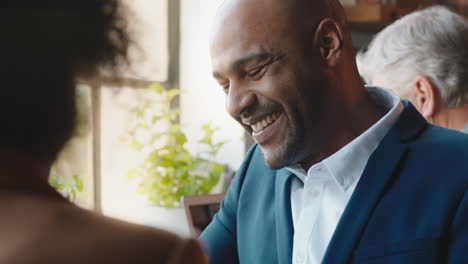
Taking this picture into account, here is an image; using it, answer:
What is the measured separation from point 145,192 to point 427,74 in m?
1.39

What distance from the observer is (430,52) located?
1.70 m

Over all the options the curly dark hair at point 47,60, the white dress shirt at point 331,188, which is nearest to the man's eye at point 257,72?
the white dress shirt at point 331,188

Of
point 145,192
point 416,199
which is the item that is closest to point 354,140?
point 416,199

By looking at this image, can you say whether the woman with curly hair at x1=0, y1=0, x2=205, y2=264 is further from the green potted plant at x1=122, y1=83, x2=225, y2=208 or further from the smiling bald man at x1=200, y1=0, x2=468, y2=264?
the green potted plant at x1=122, y1=83, x2=225, y2=208

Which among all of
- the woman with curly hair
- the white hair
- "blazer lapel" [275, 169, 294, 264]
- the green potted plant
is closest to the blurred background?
the green potted plant

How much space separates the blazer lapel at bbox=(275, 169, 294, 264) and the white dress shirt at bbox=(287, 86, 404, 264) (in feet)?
0.05

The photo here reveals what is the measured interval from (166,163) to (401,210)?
1631 millimetres

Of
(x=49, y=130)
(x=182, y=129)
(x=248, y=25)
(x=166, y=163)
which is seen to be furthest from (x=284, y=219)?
(x=182, y=129)

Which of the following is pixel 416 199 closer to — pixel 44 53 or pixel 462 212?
pixel 462 212

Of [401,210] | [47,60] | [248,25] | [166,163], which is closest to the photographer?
[47,60]

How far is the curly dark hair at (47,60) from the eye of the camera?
367 millimetres

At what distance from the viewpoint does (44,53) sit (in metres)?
0.37

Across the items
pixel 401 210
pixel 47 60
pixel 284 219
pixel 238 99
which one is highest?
pixel 47 60

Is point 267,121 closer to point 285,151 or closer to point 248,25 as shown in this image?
point 285,151
